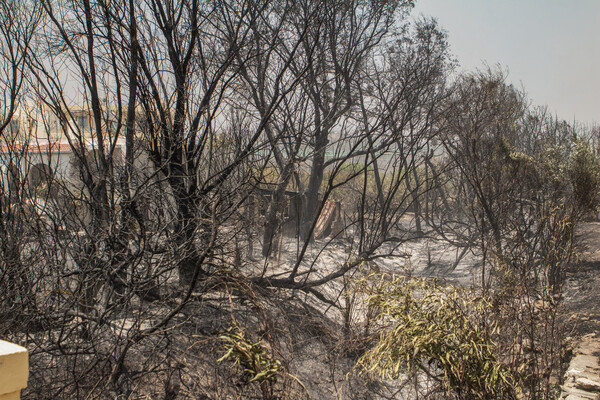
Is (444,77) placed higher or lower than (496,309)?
higher

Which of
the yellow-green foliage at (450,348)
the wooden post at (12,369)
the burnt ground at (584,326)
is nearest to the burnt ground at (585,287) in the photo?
the burnt ground at (584,326)

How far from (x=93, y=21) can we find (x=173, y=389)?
13.7 feet

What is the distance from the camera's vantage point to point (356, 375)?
6648 millimetres

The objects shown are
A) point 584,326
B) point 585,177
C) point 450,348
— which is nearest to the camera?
point 450,348

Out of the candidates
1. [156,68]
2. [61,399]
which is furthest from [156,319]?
[156,68]

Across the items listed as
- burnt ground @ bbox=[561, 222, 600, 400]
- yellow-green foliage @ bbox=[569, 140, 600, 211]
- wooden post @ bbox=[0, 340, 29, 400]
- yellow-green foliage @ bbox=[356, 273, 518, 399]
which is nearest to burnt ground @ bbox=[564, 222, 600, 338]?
burnt ground @ bbox=[561, 222, 600, 400]

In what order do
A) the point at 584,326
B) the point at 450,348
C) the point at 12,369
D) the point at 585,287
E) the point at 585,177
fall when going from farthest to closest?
1. the point at 585,287
2. the point at 584,326
3. the point at 585,177
4. the point at 450,348
5. the point at 12,369

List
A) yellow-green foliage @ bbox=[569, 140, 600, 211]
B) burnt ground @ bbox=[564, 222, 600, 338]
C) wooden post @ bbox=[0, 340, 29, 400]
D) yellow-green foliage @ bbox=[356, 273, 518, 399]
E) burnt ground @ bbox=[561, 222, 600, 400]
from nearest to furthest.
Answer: wooden post @ bbox=[0, 340, 29, 400], yellow-green foliage @ bbox=[356, 273, 518, 399], burnt ground @ bbox=[561, 222, 600, 400], yellow-green foliage @ bbox=[569, 140, 600, 211], burnt ground @ bbox=[564, 222, 600, 338]

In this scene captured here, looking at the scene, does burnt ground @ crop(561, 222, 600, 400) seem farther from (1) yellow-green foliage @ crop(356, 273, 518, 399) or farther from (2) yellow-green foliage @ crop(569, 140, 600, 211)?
(1) yellow-green foliage @ crop(356, 273, 518, 399)

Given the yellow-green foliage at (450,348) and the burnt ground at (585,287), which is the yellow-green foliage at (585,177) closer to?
the burnt ground at (585,287)

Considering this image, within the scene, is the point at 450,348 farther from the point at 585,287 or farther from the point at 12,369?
the point at 585,287

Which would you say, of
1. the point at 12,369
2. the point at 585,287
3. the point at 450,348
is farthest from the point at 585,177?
the point at 12,369

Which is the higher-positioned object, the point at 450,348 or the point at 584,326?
the point at 450,348

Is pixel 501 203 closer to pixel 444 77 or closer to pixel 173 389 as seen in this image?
pixel 444 77
